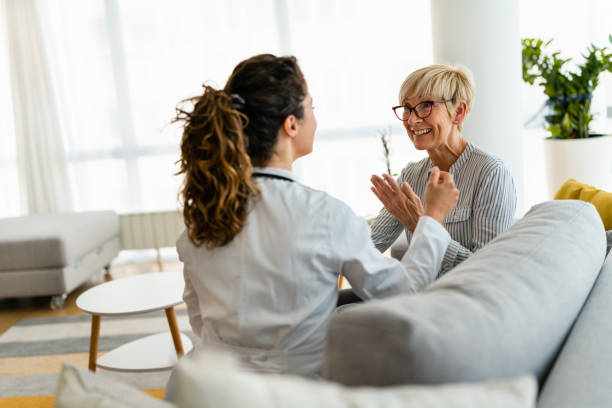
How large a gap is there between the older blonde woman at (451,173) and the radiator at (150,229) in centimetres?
326

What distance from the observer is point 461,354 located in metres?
0.79

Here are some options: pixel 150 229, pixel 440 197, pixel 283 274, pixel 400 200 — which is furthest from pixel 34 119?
pixel 283 274

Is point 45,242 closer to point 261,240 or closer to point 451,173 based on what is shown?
point 451,173

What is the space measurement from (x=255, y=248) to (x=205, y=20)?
4.27m

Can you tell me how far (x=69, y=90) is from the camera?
208 inches

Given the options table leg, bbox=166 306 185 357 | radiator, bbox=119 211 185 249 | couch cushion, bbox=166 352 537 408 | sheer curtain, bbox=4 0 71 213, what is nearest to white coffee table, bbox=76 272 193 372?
table leg, bbox=166 306 185 357

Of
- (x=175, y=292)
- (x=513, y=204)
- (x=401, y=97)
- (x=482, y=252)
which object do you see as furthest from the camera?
(x=175, y=292)

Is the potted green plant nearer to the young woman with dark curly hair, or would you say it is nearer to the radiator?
the radiator

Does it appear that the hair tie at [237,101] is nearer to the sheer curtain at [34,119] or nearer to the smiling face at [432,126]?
the smiling face at [432,126]

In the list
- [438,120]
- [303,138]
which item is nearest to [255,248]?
[303,138]

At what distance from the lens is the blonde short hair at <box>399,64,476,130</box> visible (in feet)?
6.83

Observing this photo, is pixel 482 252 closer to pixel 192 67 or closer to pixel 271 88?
pixel 271 88

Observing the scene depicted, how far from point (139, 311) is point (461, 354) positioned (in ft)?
6.67

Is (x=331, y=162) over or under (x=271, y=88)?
under
